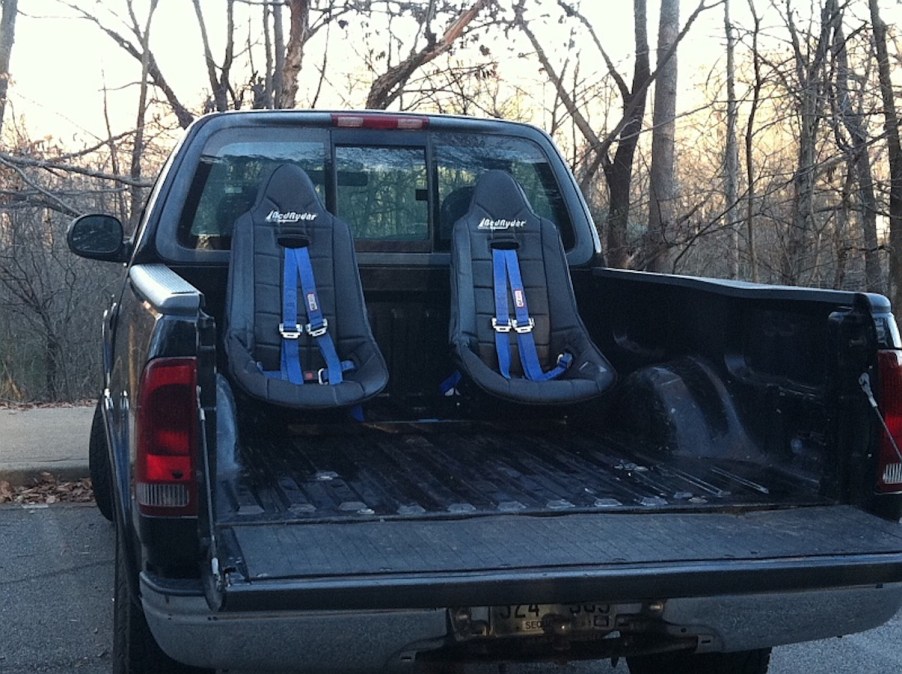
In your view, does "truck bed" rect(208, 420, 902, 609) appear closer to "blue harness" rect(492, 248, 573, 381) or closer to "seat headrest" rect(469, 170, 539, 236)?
"blue harness" rect(492, 248, 573, 381)

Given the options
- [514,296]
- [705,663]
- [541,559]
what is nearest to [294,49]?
[514,296]

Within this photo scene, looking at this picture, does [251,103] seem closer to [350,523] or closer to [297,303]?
[297,303]

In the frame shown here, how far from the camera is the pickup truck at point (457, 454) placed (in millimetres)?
2816

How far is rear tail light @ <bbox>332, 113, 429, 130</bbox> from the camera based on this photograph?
5.03 meters

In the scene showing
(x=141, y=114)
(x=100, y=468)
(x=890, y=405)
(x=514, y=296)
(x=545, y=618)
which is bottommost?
(x=100, y=468)

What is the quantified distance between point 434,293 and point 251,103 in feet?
30.1

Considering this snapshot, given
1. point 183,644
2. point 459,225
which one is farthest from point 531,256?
point 183,644

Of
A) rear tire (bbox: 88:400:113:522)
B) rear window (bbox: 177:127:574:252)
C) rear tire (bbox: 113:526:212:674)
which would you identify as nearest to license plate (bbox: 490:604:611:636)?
rear tire (bbox: 113:526:212:674)

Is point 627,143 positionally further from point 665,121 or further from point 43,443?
point 43,443

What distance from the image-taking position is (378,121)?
5.06 metres

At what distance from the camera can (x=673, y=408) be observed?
4.32 m

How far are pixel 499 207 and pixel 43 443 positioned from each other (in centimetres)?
437

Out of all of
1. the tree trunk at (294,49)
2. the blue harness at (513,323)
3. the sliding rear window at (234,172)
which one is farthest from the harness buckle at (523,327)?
the tree trunk at (294,49)

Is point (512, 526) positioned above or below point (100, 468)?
above
